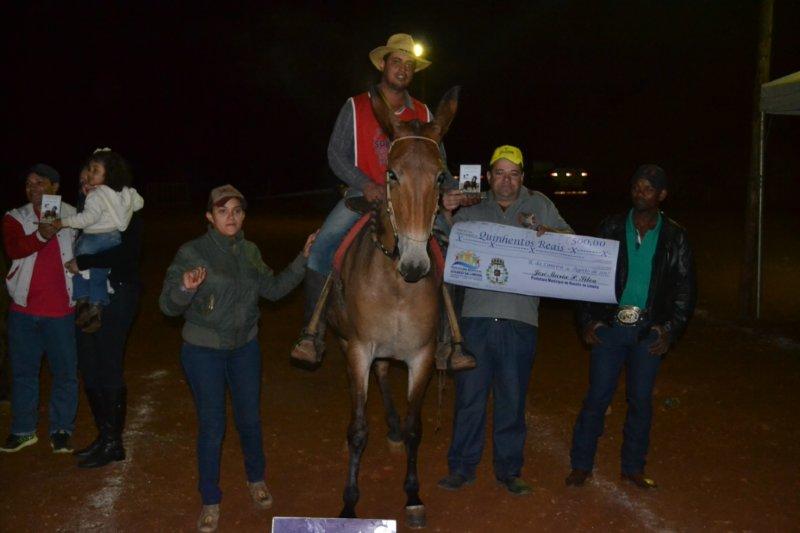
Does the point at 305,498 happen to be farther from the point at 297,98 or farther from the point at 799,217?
the point at 297,98

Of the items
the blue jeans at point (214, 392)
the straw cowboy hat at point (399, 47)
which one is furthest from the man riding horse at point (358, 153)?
the blue jeans at point (214, 392)

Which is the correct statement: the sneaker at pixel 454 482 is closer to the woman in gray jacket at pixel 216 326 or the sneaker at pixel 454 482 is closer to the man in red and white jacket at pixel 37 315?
the woman in gray jacket at pixel 216 326

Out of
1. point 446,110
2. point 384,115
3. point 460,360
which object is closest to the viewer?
point 384,115

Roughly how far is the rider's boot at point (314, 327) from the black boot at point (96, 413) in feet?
5.74

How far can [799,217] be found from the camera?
2902 cm

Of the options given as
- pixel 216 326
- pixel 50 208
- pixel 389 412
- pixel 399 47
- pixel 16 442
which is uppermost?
pixel 399 47

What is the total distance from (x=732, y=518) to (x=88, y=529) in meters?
4.63

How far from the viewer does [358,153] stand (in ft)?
18.4

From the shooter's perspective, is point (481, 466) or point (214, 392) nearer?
point (214, 392)

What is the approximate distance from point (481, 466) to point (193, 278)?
314 centimetres

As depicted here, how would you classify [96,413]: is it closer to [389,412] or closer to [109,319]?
[109,319]

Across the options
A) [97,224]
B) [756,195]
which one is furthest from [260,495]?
[756,195]

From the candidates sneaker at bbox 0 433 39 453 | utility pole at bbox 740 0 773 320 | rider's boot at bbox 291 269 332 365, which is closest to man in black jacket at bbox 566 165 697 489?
rider's boot at bbox 291 269 332 365

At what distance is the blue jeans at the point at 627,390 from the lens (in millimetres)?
5559
